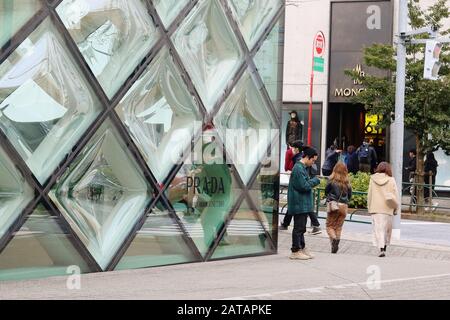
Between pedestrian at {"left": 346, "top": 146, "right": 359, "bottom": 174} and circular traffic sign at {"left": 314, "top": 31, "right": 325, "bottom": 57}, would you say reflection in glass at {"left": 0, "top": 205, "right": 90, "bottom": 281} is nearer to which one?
pedestrian at {"left": 346, "top": 146, "right": 359, "bottom": 174}

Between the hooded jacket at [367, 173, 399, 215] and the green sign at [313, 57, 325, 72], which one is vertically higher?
the green sign at [313, 57, 325, 72]

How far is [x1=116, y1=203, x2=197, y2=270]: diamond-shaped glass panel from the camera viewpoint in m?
11.2

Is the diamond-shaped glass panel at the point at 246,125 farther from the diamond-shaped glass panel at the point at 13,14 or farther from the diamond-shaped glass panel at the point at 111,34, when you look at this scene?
the diamond-shaped glass panel at the point at 13,14

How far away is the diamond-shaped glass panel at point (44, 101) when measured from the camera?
974 centimetres

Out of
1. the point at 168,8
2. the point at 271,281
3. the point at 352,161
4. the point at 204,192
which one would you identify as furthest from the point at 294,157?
the point at 352,161

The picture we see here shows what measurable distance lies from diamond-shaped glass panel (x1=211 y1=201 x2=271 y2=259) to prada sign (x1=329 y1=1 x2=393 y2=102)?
2023cm

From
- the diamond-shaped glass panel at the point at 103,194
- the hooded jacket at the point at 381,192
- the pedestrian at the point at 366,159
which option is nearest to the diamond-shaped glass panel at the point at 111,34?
the diamond-shaped glass panel at the point at 103,194

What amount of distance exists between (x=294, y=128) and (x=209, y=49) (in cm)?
2156

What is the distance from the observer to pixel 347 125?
33.8 metres

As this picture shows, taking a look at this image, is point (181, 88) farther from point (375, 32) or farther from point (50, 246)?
point (375, 32)

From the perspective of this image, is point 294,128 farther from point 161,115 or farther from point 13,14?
point 13,14

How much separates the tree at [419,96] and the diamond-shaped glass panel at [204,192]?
11.8m

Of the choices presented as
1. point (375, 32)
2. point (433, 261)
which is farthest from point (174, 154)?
point (375, 32)

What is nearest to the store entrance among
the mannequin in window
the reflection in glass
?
the mannequin in window
